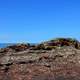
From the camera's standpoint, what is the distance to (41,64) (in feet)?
71.4

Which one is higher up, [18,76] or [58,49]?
[58,49]

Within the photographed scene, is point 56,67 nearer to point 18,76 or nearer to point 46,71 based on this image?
point 46,71

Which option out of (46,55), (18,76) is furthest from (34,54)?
(18,76)

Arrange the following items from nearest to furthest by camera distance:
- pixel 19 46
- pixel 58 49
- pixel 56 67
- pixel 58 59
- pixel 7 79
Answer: pixel 7 79 < pixel 56 67 < pixel 58 59 < pixel 58 49 < pixel 19 46

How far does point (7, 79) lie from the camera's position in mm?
19438

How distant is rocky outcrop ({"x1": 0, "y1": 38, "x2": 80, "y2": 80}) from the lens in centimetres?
1981

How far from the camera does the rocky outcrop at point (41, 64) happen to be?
19.8m

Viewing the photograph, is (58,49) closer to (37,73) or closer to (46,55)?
(46,55)

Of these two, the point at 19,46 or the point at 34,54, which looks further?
the point at 19,46

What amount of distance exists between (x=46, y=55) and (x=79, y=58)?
279 cm

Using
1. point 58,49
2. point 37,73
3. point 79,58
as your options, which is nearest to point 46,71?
point 37,73

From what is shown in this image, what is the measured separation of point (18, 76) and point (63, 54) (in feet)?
18.0

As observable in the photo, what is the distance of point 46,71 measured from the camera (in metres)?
20.5

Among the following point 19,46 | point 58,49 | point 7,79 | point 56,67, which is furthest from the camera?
point 19,46
